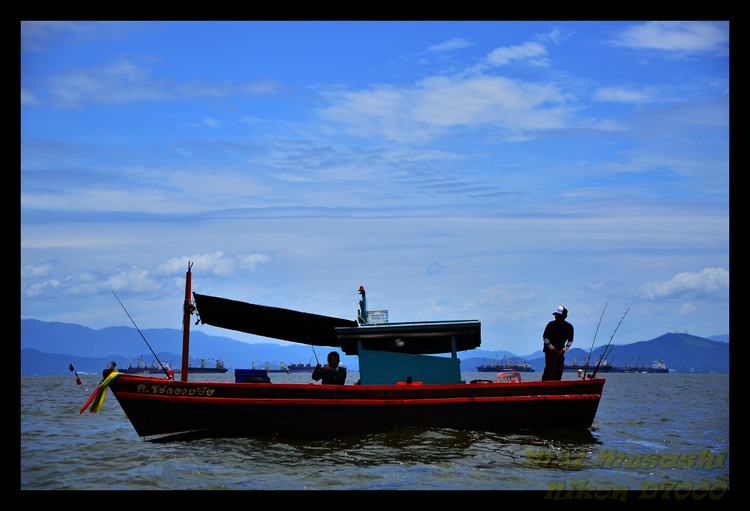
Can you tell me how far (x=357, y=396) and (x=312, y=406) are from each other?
1.03m

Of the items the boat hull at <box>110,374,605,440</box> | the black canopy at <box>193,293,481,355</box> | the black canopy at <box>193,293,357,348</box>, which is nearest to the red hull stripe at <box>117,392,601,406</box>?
the boat hull at <box>110,374,605,440</box>

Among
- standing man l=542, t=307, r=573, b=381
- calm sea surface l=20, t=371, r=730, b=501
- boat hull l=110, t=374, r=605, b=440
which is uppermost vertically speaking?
standing man l=542, t=307, r=573, b=381

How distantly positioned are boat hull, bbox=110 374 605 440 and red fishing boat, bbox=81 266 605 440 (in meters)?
0.02

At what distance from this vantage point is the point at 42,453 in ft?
56.5

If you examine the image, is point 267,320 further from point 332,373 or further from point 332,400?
point 332,400

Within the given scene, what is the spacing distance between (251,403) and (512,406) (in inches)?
235

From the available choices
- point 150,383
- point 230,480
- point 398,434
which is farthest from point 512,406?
point 150,383

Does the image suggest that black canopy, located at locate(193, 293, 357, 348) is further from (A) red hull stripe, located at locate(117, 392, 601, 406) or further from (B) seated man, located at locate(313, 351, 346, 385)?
(A) red hull stripe, located at locate(117, 392, 601, 406)

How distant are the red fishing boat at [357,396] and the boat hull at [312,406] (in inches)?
0.9

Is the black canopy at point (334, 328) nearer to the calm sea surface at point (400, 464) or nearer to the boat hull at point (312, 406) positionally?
the boat hull at point (312, 406)

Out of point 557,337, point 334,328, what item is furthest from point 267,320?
point 557,337

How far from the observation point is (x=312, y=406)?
54.1 ft

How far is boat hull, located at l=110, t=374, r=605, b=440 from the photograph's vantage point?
16.4 metres
